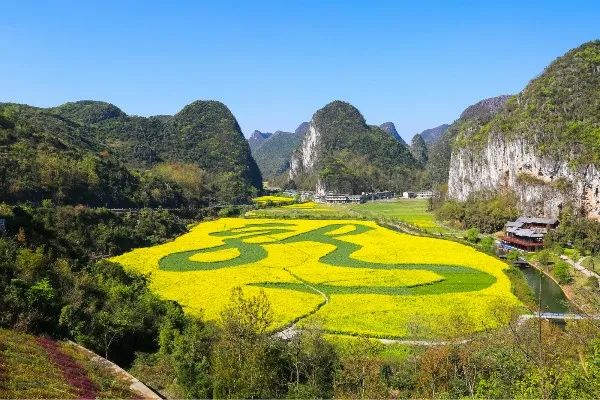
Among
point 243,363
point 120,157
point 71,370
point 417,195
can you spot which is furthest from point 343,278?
point 417,195

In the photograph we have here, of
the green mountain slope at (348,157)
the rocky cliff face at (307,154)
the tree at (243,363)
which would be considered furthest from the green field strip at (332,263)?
the rocky cliff face at (307,154)

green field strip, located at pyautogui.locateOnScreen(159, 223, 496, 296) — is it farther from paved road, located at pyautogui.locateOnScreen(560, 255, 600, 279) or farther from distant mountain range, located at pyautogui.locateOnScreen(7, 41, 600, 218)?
distant mountain range, located at pyautogui.locateOnScreen(7, 41, 600, 218)

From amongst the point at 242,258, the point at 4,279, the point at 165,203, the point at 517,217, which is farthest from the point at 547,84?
the point at 4,279

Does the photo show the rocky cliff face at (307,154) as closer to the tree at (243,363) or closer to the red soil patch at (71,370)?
the tree at (243,363)

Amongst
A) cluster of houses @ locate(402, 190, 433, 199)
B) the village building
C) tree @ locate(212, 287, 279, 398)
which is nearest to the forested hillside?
cluster of houses @ locate(402, 190, 433, 199)

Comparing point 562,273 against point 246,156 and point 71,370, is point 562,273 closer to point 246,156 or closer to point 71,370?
point 71,370

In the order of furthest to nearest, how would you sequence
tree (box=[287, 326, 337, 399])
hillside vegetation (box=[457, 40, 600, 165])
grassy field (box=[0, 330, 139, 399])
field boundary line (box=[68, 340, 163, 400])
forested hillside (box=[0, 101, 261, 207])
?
hillside vegetation (box=[457, 40, 600, 165]) < forested hillside (box=[0, 101, 261, 207]) < tree (box=[287, 326, 337, 399]) < field boundary line (box=[68, 340, 163, 400]) < grassy field (box=[0, 330, 139, 399])
